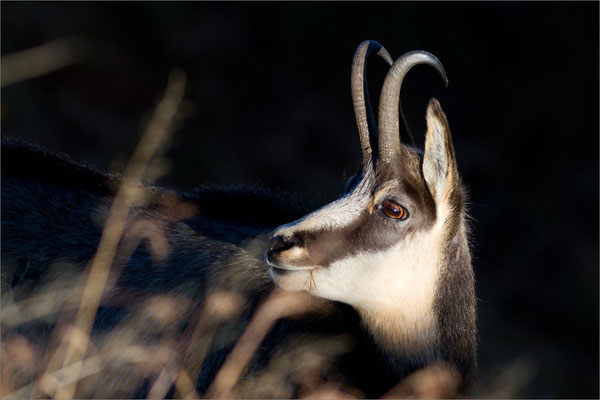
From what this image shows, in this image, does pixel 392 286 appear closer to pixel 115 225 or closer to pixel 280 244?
pixel 280 244

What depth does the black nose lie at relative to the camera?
144 inches

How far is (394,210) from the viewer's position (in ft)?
12.6

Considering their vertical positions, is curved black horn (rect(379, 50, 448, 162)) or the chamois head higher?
curved black horn (rect(379, 50, 448, 162))

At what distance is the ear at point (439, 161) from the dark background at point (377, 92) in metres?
5.09

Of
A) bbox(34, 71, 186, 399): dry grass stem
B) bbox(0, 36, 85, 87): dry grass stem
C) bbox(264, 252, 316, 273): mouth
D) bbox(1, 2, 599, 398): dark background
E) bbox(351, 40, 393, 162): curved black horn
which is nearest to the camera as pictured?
bbox(34, 71, 186, 399): dry grass stem

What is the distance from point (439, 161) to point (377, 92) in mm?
6450

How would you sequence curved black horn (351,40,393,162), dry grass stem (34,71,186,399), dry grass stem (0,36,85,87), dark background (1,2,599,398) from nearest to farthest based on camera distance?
1. dry grass stem (34,71,186,399)
2. dry grass stem (0,36,85,87)
3. curved black horn (351,40,393,162)
4. dark background (1,2,599,398)

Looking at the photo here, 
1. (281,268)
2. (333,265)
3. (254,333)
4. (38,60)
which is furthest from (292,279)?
(38,60)

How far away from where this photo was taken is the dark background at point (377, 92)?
9.41 meters

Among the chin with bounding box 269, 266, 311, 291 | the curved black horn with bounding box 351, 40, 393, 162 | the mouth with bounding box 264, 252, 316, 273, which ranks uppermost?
the curved black horn with bounding box 351, 40, 393, 162

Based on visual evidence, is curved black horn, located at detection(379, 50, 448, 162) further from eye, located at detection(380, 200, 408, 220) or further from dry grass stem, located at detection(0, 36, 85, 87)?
dry grass stem, located at detection(0, 36, 85, 87)

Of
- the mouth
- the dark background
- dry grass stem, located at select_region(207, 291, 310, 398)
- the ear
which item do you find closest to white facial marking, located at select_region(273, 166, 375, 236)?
the mouth

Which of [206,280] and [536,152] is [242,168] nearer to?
[536,152]

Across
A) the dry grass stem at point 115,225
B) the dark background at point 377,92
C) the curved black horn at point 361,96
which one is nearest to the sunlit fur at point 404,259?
the curved black horn at point 361,96
